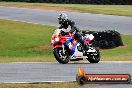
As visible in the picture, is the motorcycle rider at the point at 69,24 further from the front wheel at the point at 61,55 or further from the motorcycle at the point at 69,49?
the front wheel at the point at 61,55

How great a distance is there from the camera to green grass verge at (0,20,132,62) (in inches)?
829

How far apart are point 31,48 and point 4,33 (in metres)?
4.49

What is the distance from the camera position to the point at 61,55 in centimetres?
1530

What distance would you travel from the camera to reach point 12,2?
5059cm

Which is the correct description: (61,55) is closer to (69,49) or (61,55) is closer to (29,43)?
(69,49)

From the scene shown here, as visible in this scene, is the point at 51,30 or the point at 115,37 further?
the point at 51,30

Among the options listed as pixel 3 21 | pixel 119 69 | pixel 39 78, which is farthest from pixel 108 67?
pixel 3 21

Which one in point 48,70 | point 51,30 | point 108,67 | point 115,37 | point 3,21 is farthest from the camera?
point 3,21

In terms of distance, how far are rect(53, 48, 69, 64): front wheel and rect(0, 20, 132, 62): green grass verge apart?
3.31 m

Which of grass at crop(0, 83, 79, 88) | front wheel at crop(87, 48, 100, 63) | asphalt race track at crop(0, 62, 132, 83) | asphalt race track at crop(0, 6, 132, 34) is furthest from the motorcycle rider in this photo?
asphalt race track at crop(0, 6, 132, 34)

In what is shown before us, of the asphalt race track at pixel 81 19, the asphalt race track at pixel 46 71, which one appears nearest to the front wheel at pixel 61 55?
the asphalt race track at pixel 46 71

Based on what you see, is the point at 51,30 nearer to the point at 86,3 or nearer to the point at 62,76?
the point at 62,76

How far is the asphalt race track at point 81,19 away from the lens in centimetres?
3253

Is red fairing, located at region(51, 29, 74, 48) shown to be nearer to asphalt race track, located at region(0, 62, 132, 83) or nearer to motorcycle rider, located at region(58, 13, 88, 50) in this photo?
motorcycle rider, located at region(58, 13, 88, 50)
